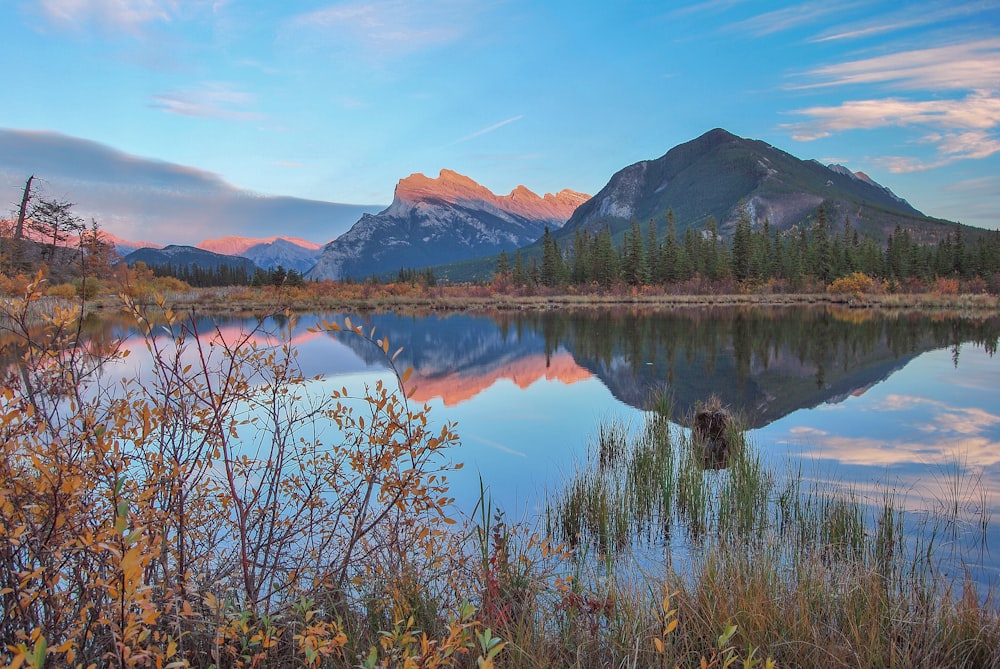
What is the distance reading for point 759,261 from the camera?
72.8m

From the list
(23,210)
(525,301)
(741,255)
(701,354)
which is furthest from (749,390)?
(741,255)

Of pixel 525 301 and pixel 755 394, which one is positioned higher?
pixel 525 301

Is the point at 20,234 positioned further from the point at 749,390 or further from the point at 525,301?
the point at 525,301

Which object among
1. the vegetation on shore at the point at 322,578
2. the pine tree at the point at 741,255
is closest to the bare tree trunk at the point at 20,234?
the vegetation on shore at the point at 322,578

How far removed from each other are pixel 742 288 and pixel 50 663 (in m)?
72.9

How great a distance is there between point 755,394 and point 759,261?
6271cm

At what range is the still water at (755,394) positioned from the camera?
8.74m

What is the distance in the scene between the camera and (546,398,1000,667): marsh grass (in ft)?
12.3

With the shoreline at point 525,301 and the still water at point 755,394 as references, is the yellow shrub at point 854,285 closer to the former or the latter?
the shoreline at point 525,301

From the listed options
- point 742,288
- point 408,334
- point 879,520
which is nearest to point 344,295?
point 408,334

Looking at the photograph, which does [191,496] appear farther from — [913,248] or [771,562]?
[913,248]

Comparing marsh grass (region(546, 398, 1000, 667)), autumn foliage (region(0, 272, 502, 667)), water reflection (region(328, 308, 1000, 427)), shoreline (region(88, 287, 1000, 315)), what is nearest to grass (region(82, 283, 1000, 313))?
shoreline (region(88, 287, 1000, 315))

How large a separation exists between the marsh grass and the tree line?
220 ft

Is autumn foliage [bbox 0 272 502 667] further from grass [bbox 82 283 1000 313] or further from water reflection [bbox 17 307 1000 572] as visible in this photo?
grass [bbox 82 283 1000 313]
